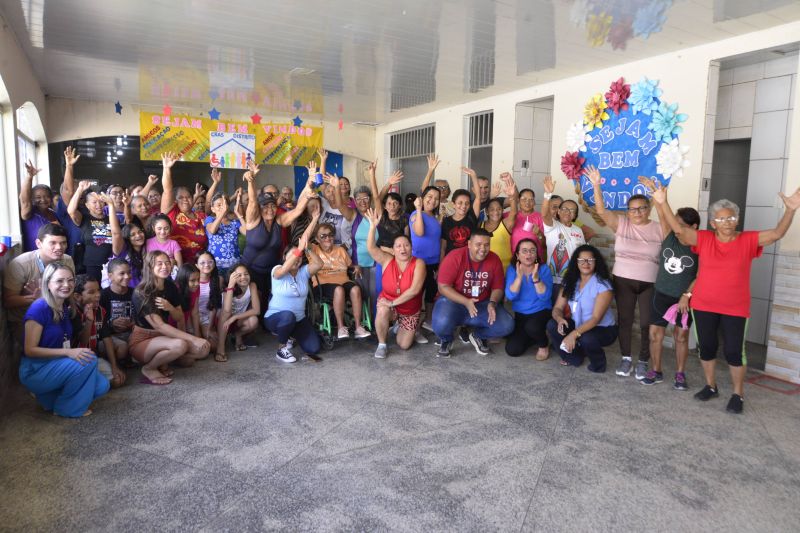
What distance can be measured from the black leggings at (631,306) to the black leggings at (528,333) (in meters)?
0.59

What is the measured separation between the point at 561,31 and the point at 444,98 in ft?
9.92

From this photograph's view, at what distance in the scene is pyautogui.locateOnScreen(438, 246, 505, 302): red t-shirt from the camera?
4.48m

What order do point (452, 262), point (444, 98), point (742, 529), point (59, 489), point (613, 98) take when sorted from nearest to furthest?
point (742, 529), point (59, 489), point (452, 262), point (613, 98), point (444, 98)

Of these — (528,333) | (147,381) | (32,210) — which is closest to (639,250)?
(528,333)

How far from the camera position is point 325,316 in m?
4.60

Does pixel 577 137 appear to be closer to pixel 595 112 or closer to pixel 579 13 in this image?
pixel 595 112

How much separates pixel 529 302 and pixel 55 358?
3380mm

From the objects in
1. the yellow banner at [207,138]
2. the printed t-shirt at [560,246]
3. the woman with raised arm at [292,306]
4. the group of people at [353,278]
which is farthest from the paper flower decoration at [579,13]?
the yellow banner at [207,138]

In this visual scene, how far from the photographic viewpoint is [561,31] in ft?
14.2

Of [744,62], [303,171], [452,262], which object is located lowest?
[452,262]

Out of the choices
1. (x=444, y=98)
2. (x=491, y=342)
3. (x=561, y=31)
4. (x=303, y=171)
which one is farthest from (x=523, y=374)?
(x=303, y=171)

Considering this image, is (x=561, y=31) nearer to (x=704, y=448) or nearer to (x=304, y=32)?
(x=304, y=32)

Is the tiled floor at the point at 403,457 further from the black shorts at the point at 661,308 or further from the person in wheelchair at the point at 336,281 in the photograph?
the person in wheelchair at the point at 336,281

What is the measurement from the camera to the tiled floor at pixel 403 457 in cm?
223
